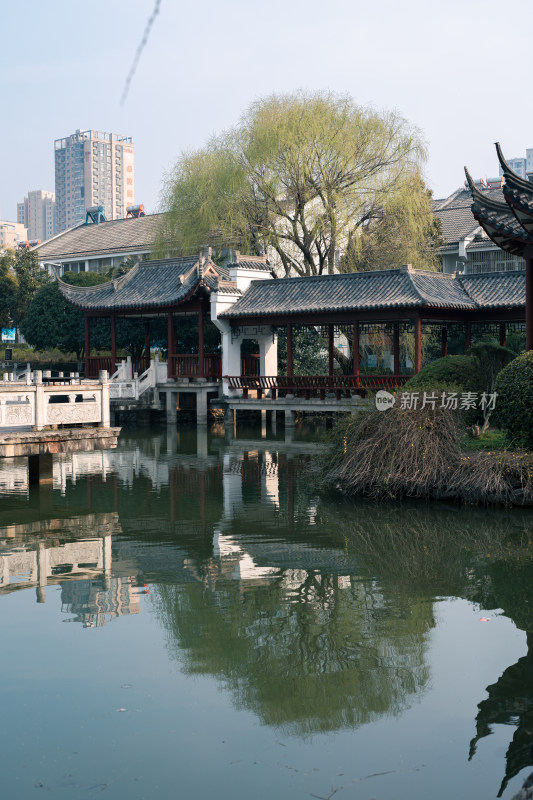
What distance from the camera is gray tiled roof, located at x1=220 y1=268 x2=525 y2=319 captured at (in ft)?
70.4

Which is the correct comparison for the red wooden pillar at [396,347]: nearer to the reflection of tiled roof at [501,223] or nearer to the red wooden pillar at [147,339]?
the reflection of tiled roof at [501,223]

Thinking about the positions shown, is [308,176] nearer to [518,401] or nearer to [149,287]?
[149,287]

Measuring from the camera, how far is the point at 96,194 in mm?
154625

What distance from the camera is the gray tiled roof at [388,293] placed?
21453 mm

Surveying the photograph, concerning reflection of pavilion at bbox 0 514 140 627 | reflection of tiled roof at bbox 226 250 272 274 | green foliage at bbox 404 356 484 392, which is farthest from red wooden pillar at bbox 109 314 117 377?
reflection of pavilion at bbox 0 514 140 627

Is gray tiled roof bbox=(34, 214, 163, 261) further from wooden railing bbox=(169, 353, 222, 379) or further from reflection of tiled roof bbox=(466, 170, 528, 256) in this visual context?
reflection of tiled roof bbox=(466, 170, 528, 256)

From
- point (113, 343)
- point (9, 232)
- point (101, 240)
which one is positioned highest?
point (9, 232)

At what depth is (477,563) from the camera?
28.5 feet

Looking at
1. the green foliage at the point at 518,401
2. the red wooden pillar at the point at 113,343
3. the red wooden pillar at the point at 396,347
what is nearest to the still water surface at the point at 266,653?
the green foliage at the point at 518,401

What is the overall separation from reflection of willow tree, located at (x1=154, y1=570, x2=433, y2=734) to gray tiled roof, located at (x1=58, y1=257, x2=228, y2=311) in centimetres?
1773

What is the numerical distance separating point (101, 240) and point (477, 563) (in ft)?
131

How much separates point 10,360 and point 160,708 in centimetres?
3151

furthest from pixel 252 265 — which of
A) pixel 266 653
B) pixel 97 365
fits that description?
pixel 266 653

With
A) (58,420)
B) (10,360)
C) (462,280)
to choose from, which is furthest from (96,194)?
(58,420)
